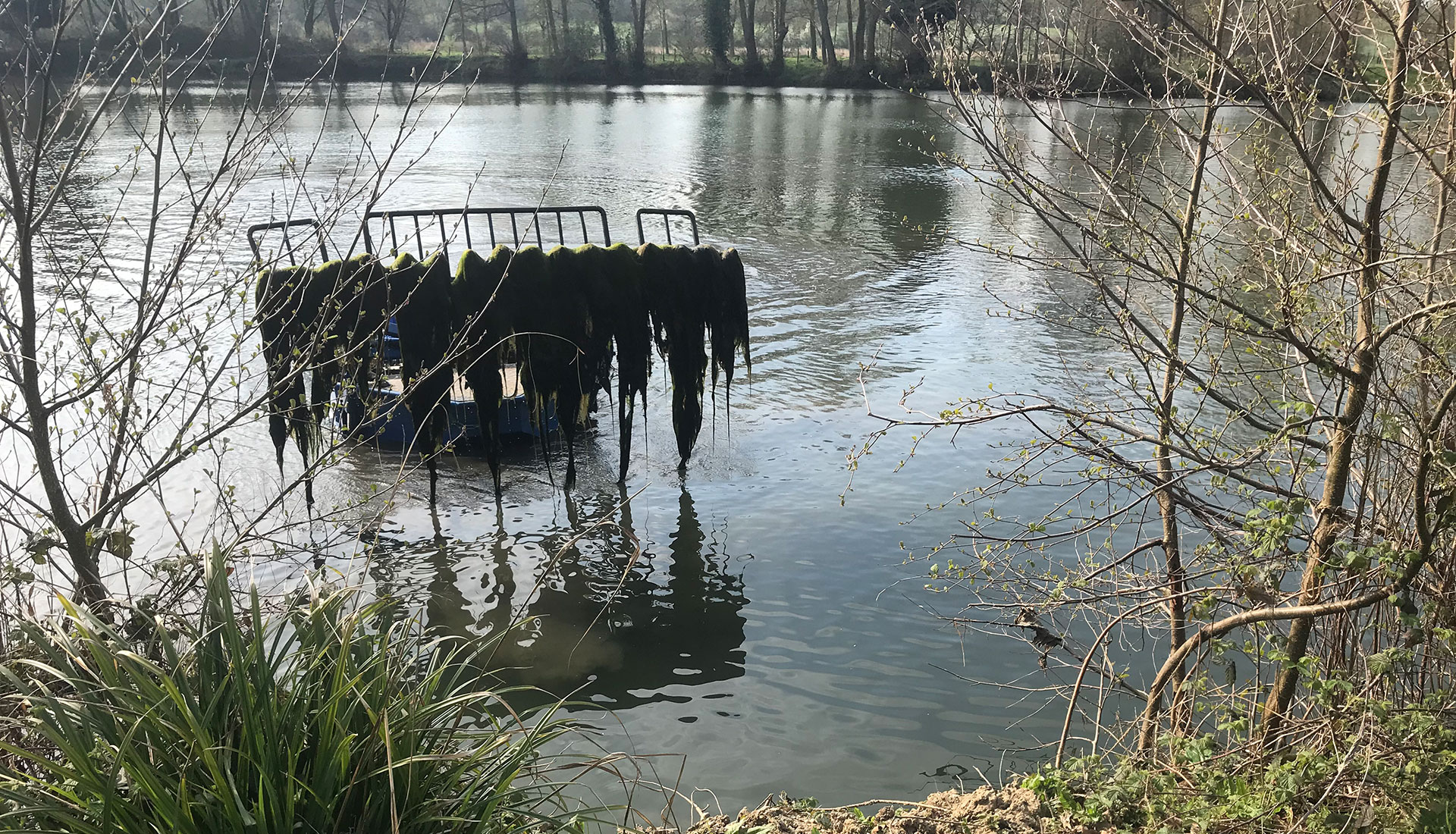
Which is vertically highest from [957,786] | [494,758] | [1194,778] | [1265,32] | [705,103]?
[705,103]

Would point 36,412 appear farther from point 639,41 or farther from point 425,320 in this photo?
point 639,41

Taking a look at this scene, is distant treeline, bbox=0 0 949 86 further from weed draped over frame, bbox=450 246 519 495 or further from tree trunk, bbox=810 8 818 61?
weed draped over frame, bbox=450 246 519 495

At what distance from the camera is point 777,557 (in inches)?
394

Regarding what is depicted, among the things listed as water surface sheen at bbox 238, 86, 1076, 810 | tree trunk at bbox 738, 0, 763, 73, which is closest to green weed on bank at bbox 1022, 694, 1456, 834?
water surface sheen at bbox 238, 86, 1076, 810

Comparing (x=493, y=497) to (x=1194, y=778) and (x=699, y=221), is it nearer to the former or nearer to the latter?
(x=1194, y=778)

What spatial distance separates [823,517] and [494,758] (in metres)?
7.30

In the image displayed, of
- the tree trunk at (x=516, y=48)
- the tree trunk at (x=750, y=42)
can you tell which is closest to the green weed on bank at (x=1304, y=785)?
the tree trunk at (x=750, y=42)

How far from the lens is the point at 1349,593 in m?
4.73

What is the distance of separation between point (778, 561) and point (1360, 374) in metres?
6.14

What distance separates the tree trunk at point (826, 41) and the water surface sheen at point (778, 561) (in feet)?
140

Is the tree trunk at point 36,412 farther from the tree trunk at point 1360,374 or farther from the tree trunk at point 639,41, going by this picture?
the tree trunk at point 639,41

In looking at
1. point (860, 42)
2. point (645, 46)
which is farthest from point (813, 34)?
point (645, 46)

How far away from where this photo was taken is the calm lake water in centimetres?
723

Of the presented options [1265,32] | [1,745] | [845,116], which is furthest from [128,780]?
[845,116]
